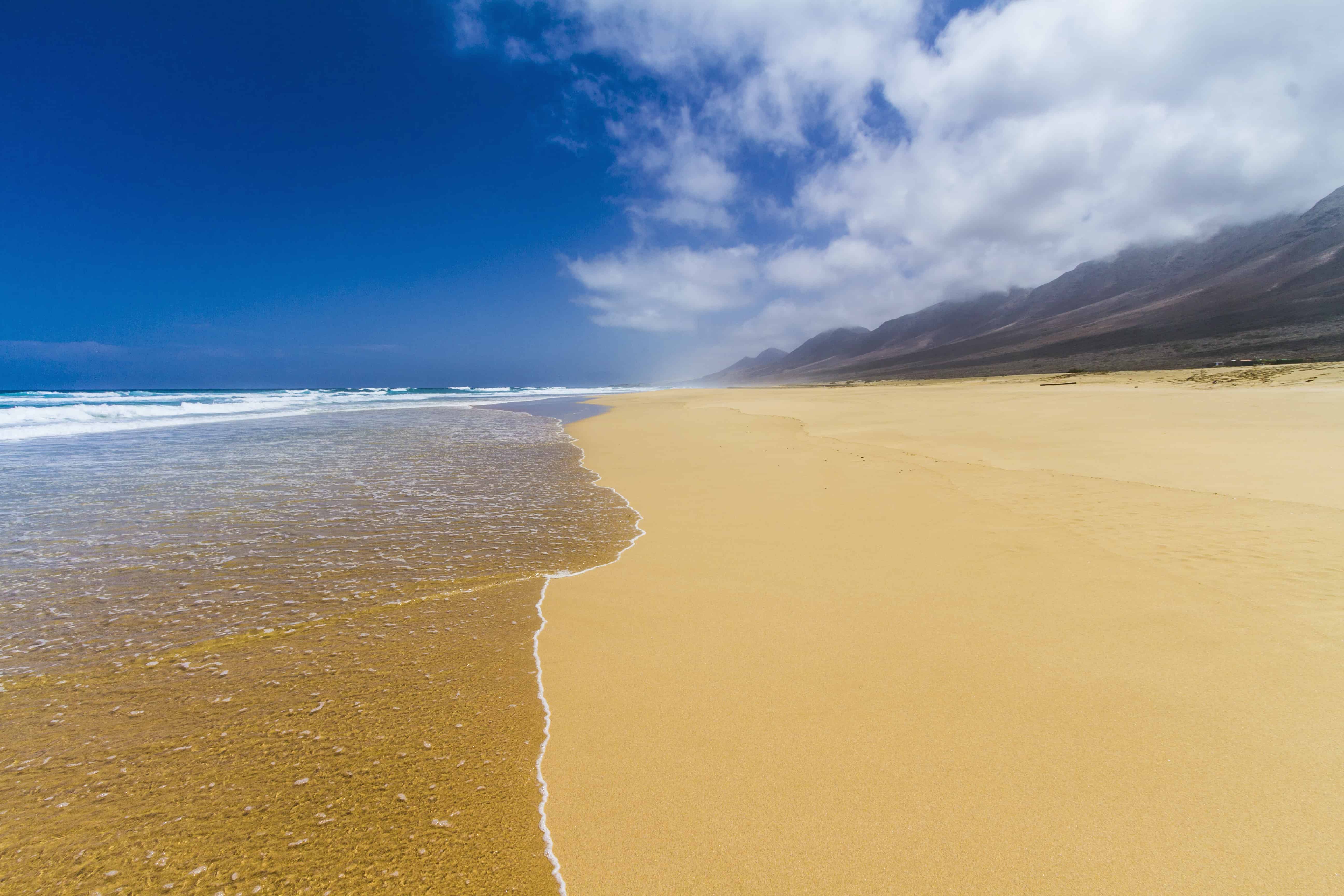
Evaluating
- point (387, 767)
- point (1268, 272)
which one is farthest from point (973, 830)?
point (1268, 272)

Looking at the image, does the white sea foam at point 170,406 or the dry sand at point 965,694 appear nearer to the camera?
the dry sand at point 965,694

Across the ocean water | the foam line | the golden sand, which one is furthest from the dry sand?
the ocean water

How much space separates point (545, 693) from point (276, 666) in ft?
6.02

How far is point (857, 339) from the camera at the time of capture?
18888cm

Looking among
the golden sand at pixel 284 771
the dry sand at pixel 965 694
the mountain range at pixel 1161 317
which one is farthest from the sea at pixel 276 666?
the mountain range at pixel 1161 317

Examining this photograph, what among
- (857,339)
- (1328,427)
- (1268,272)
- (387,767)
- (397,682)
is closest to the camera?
(387,767)

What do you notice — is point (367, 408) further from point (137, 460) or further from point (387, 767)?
point (387, 767)

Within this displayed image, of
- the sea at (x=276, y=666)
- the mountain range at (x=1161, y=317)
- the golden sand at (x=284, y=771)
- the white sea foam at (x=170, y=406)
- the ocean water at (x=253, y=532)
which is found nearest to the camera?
the golden sand at (x=284, y=771)

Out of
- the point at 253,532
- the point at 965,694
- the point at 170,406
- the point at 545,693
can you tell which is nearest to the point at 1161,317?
the point at 965,694

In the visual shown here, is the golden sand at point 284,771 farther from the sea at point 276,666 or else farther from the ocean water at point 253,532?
the ocean water at point 253,532

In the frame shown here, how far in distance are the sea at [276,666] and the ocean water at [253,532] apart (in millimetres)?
35

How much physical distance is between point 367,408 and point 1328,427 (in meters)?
39.5

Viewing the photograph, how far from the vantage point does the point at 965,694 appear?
9.21 ft

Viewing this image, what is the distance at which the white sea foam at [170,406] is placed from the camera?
19.5 meters
